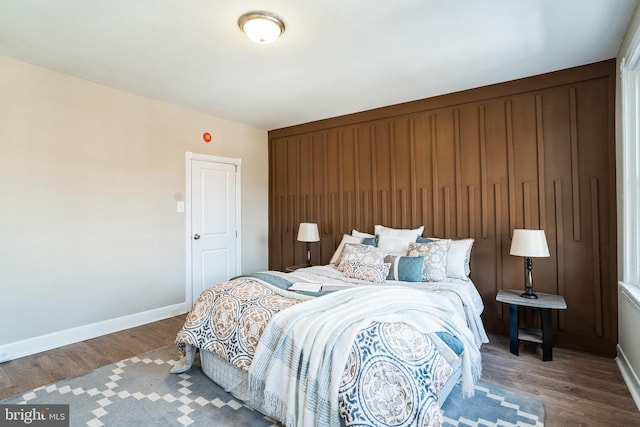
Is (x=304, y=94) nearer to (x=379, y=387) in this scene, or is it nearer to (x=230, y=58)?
(x=230, y=58)

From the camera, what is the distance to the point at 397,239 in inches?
139

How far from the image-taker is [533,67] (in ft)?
9.77

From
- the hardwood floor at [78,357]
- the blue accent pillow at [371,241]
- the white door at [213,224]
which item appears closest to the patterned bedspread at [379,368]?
the hardwood floor at [78,357]

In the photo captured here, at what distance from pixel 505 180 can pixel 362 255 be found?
5.49ft

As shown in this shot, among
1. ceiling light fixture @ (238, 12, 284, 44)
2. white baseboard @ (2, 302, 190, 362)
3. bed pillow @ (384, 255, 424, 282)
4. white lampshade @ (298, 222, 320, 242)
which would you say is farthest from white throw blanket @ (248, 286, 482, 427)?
white baseboard @ (2, 302, 190, 362)

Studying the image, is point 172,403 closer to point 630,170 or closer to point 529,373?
point 529,373

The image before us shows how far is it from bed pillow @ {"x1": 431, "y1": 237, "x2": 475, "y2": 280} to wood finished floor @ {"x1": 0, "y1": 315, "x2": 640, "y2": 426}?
0.72 meters

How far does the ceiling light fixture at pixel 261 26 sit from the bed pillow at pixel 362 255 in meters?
2.09

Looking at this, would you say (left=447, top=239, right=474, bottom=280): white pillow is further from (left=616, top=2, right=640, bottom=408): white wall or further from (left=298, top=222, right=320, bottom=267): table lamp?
(left=298, top=222, right=320, bottom=267): table lamp

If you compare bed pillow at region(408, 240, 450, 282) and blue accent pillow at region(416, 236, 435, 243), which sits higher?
blue accent pillow at region(416, 236, 435, 243)

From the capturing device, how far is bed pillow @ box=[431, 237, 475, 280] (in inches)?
122

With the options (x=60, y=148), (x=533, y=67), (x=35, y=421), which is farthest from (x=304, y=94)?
(x=35, y=421)

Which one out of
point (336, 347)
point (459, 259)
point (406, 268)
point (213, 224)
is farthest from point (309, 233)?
point (336, 347)

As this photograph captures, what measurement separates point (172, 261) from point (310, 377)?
302cm
